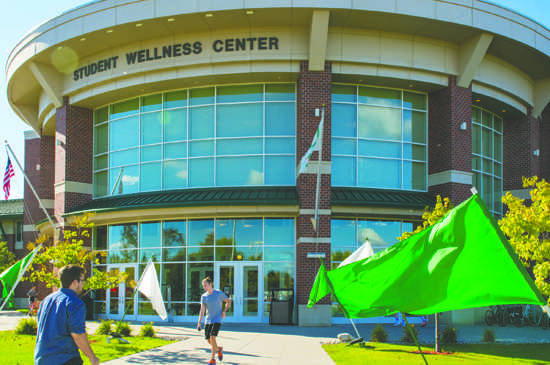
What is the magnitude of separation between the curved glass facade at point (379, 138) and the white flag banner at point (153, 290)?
420 inches

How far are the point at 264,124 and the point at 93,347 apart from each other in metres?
11.6

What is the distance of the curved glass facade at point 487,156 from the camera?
2520 cm

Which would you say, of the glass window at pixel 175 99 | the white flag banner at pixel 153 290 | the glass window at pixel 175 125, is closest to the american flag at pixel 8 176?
the glass window at pixel 175 125

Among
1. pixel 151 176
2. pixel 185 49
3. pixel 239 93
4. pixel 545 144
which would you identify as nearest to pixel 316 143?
pixel 239 93

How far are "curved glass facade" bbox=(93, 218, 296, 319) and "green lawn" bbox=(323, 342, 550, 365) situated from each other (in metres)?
7.35

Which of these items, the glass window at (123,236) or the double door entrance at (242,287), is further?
the glass window at (123,236)

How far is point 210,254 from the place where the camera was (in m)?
21.9

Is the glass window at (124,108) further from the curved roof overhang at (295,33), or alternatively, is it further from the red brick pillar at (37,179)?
the red brick pillar at (37,179)

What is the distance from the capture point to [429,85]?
74.8 ft

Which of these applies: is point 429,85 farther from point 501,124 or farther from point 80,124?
point 80,124

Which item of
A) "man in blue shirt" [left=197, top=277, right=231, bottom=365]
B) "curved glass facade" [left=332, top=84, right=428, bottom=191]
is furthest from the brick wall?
"man in blue shirt" [left=197, top=277, right=231, bottom=365]

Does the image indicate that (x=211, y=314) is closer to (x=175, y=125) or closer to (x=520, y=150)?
(x=175, y=125)

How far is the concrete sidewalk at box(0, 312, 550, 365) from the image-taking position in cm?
1195

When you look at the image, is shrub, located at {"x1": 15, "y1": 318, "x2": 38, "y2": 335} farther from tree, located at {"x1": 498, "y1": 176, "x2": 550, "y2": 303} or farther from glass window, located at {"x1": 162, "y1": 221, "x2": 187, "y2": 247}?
tree, located at {"x1": 498, "y1": 176, "x2": 550, "y2": 303}
